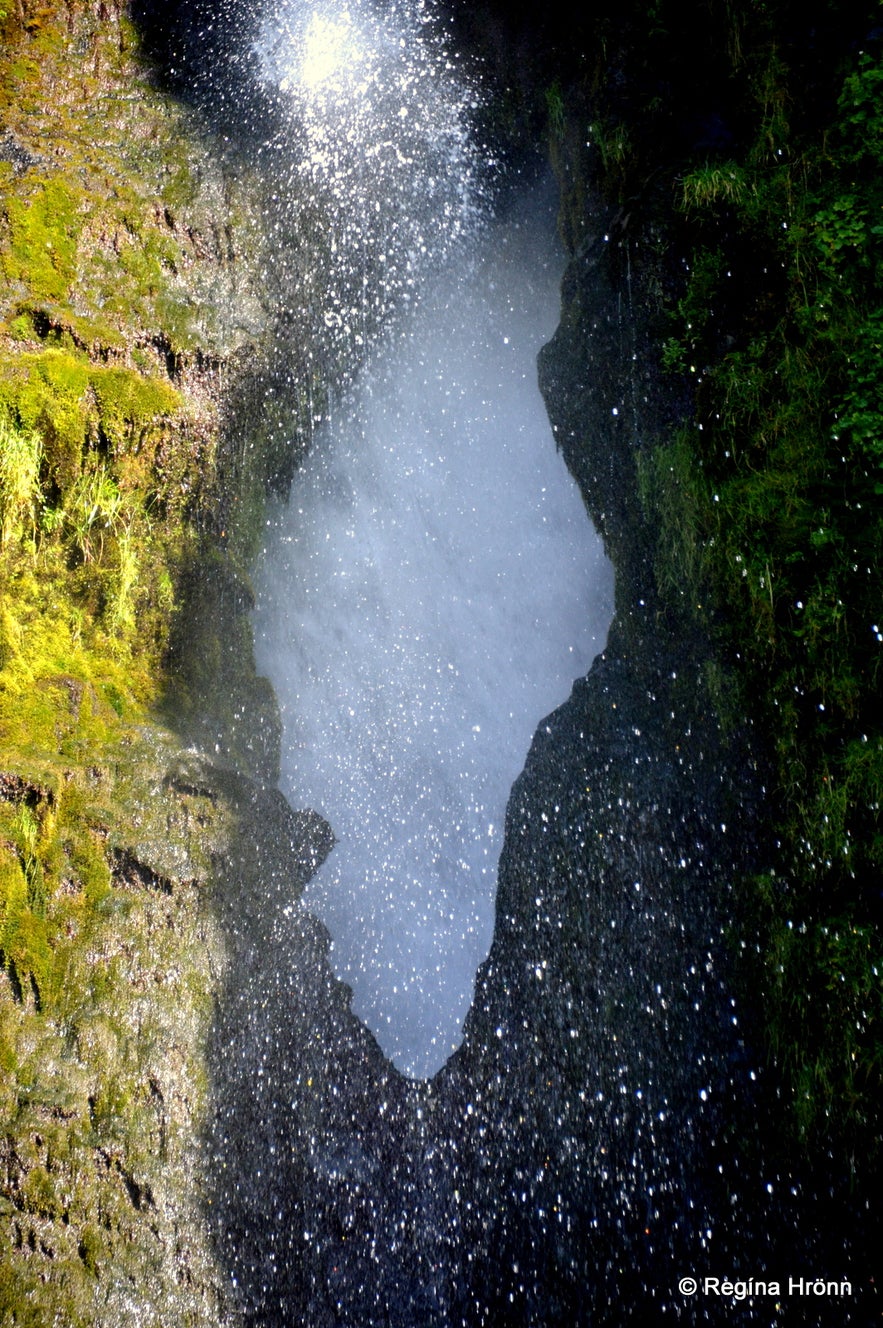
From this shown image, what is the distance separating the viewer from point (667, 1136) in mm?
3863

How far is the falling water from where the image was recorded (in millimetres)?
5480

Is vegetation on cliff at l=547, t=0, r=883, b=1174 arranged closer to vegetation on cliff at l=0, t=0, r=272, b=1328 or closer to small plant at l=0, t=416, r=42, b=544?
vegetation on cliff at l=0, t=0, r=272, b=1328

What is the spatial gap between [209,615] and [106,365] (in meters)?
1.52

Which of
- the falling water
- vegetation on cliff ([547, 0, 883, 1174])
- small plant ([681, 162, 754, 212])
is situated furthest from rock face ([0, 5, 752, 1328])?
the falling water

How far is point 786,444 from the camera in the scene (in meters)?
3.75

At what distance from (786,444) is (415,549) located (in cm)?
300

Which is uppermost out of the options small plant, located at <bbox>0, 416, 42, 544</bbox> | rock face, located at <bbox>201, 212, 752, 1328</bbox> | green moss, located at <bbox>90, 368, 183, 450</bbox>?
green moss, located at <bbox>90, 368, 183, 450</bbox>

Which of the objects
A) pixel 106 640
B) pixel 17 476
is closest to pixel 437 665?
pixel 106 640

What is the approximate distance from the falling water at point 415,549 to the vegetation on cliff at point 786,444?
154cm

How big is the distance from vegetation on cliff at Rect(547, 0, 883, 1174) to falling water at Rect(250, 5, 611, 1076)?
5.05 feet

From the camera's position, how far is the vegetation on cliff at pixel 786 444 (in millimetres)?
3365

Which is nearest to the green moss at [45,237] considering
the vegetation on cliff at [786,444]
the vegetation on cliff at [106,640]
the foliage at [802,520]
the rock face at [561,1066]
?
the vegetation on cliff at [106,640]

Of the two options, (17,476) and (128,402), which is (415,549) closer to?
(128,402)

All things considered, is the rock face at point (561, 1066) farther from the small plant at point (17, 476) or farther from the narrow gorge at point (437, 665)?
the small plant at point (17, 476)
